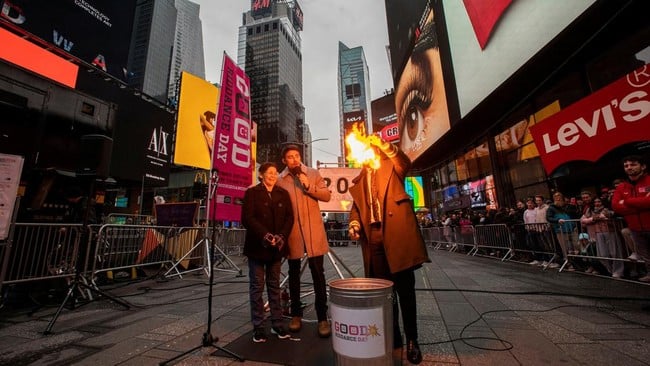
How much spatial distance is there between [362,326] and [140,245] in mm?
6782

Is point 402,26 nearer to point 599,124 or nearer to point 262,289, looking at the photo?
point 599,124

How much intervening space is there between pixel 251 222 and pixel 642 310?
5.08m

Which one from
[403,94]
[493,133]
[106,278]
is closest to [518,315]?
[106,278]

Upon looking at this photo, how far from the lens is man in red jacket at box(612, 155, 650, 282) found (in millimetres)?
4148

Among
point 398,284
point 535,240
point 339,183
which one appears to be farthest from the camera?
point 535,240

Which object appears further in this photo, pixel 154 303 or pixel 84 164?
pixel 154 303

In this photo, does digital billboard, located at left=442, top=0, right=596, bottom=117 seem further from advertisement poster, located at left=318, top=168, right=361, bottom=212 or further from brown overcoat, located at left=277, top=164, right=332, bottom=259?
brown overcoat, located at left=277, top=164, right=332, bottom=259

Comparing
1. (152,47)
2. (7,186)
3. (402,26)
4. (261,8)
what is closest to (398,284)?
(7,186)

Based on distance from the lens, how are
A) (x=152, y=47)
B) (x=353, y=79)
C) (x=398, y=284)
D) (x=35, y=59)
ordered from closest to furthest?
(x=398, y=284) → (x=35, y=59) → (x=152, y=47) → (x=353, y=79)

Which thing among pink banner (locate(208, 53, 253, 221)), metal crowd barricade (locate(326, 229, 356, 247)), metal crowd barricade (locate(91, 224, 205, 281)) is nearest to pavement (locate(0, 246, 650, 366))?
metal crowd barricade (locate(91, 224, 205, 281))

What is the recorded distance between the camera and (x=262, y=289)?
2924 millimetres

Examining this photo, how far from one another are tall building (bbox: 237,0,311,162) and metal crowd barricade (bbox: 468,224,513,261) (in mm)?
71267

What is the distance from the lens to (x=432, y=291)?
4.97m

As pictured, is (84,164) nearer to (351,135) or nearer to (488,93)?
(351,135)
